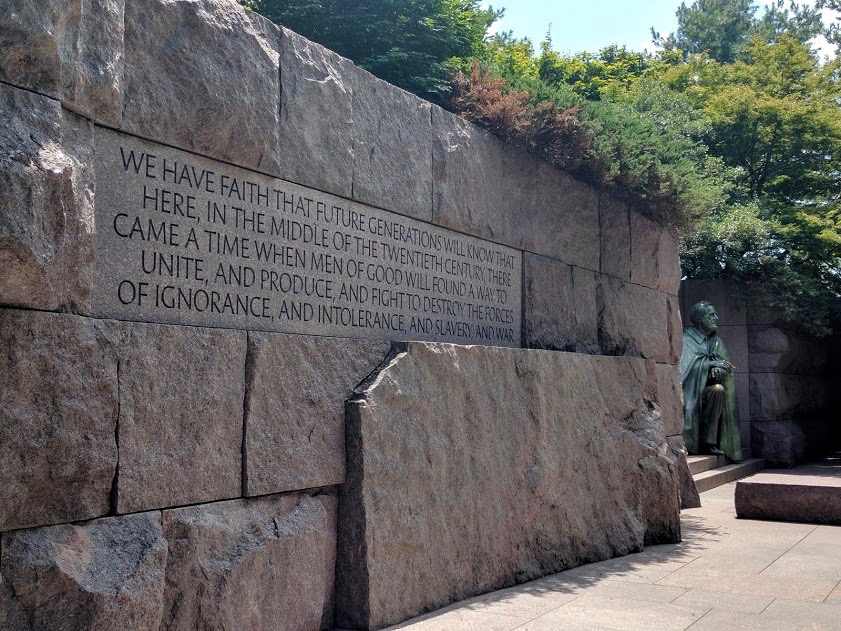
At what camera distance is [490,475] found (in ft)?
17.4

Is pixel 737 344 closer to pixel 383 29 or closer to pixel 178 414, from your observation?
pixel 383 29

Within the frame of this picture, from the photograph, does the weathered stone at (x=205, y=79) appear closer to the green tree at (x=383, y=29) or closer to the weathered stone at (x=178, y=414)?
the weathered stone at (x=178, y=414)

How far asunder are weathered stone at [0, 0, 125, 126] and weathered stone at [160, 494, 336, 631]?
65.0 inches

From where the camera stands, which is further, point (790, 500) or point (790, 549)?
point (790, 500)

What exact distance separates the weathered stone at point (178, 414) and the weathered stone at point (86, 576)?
0.14 meters

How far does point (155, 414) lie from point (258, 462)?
608 millimetres

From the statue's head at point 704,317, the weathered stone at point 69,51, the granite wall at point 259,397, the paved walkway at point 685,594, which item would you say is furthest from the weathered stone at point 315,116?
the statue's head at point 704,317

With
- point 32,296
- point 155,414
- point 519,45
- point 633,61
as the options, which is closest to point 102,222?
point 32,296

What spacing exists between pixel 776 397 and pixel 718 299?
5.80ft

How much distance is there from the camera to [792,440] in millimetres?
13648

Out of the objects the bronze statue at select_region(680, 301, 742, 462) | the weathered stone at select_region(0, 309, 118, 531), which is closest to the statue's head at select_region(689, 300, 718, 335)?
the bronze statue at select_region(680, 301, 742, 462)

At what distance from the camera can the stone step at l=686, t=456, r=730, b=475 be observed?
37.3ft

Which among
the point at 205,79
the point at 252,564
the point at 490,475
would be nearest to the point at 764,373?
the point at 490,475

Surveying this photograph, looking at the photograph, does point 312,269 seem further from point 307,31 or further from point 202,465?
point 307,31
